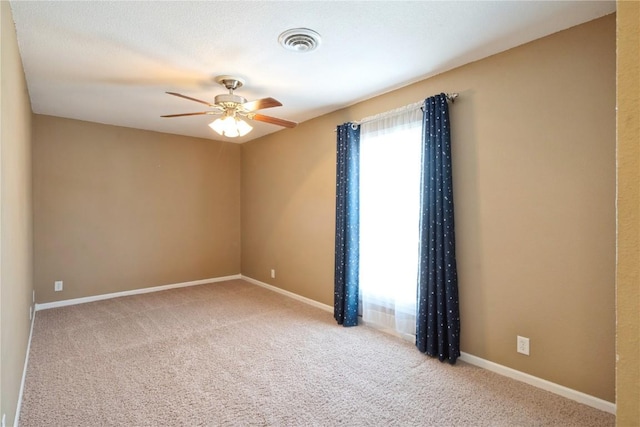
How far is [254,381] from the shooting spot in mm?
2512

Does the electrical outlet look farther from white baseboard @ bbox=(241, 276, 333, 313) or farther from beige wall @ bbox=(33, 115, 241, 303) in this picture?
beige wall @ bbox=(33, 115, 241, 303)

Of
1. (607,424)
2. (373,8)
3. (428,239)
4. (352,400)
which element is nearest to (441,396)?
(352,400)

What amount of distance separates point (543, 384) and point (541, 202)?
1.29m

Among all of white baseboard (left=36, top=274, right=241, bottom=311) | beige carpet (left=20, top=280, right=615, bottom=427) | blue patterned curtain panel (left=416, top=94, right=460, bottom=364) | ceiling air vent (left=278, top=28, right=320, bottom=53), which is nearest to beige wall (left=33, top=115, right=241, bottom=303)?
white baseboard (left=36, top=274, right=241, bottom=311)

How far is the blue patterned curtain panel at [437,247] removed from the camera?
2785 millimetres

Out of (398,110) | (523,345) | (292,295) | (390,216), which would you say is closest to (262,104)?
(398,110)

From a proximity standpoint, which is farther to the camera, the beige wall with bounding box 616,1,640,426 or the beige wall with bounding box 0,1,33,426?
the beige wall with bounding box 0,1,33,426

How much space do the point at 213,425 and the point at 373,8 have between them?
2662 mm

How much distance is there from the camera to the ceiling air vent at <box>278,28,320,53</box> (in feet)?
7.30

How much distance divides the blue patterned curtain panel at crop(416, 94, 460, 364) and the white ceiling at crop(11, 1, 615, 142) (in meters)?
0.54

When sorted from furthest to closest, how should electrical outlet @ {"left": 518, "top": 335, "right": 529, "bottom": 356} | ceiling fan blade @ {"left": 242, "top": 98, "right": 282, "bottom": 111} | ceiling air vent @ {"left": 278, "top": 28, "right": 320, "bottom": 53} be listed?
ceiling fan blade @ {"left": 242, "top": 98, "right": 282, "bottom": 111} → electrical outlet @ {"left": 518, "top": 335, "right": 529, "bottom": 356} → ceiling air vent @ {"left": 278, "top": 28, "right": 320, "bottom": 53}

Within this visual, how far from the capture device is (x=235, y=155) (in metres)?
5.94

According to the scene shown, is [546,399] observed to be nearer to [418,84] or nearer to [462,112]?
[462,112]

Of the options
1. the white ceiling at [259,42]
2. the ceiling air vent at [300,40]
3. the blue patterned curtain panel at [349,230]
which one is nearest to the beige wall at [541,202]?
the white ceiling at [259,42]
